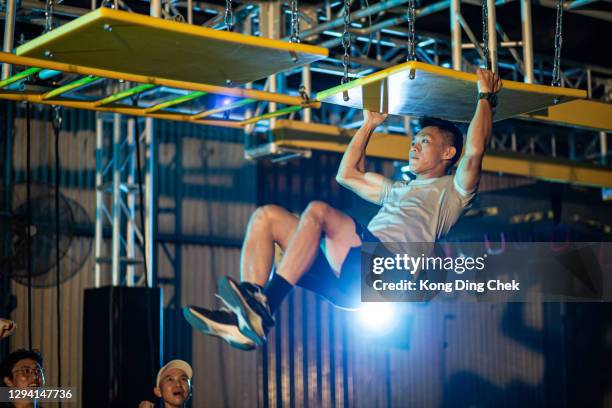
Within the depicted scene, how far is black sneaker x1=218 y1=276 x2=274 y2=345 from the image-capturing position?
6.77 metres

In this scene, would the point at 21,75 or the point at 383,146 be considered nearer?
the point at 21,75

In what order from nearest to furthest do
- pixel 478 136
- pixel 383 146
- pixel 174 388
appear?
pixel 478 136
pixel 174 388
pixel 383 146

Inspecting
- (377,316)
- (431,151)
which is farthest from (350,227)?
(377,316)

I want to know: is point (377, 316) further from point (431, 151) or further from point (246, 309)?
point (246, 309)

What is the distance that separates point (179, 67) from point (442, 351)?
30.4 feet

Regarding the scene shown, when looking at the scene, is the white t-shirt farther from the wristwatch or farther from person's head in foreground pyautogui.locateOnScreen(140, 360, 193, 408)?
person's head in foreground pyautogui.locateOnScreen(140, 360, 193, 408)

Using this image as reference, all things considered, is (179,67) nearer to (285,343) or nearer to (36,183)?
(36,183)

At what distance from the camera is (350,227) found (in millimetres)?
7270

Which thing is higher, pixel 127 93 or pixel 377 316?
pixel 127 93

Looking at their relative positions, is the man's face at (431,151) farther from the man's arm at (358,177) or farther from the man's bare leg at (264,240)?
the man's bare leg at (264,240)

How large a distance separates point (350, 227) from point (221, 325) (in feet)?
3.90

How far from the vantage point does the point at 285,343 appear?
13133mm

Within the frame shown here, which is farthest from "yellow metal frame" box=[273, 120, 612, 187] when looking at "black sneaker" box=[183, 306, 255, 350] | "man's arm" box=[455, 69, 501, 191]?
"black sneaker" box=[183, 306, 255, 350]

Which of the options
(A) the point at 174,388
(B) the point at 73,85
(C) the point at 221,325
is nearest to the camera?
(B) the point at 73,85
